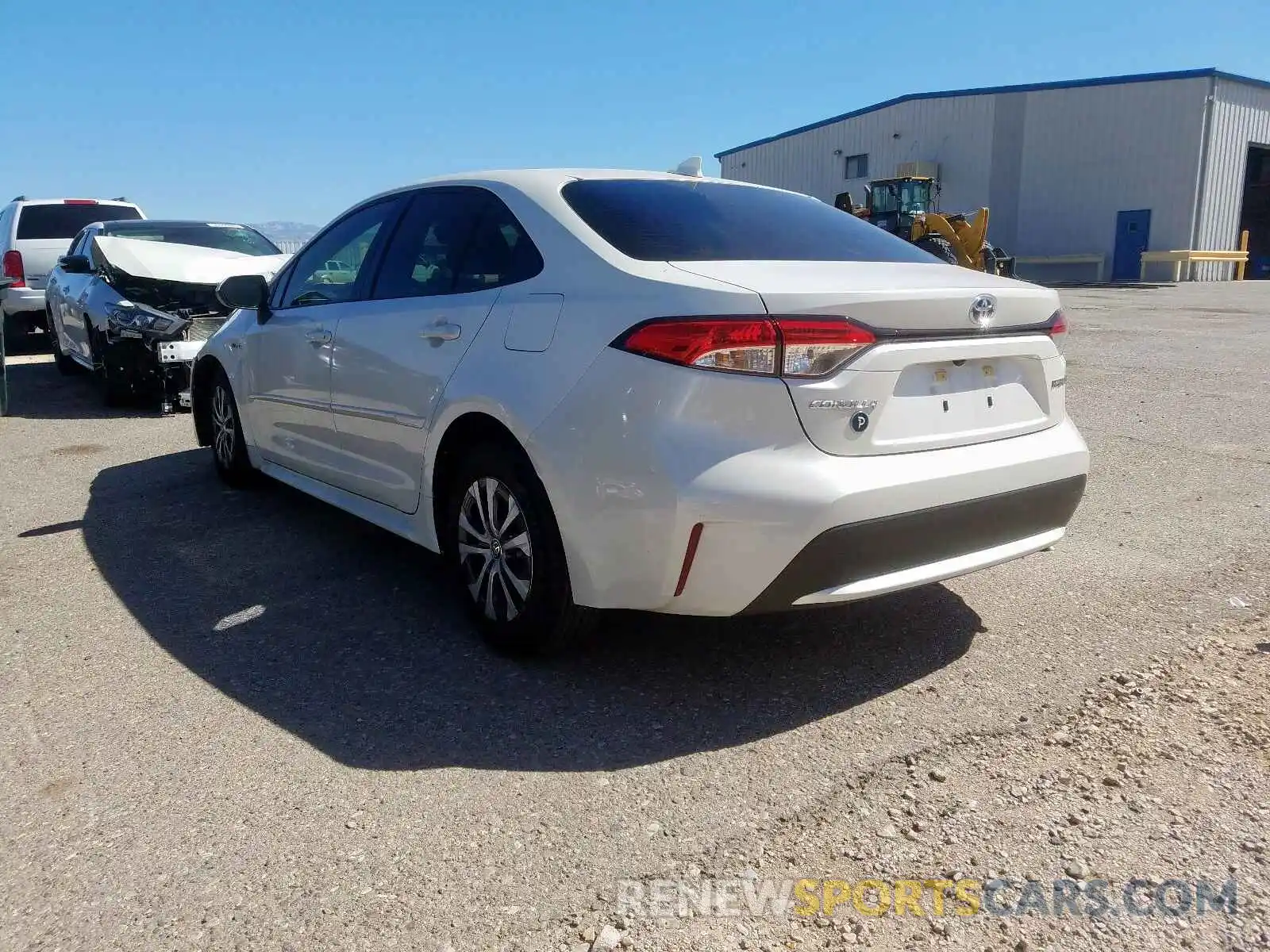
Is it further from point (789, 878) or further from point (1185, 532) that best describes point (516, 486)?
point (1185, 532)

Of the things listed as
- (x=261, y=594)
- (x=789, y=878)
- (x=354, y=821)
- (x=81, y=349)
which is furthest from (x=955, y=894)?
(x=81, y=349)

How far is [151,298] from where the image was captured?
8.55 metres

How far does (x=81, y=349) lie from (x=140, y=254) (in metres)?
1.25

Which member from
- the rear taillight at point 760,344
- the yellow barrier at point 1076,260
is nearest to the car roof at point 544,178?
the rear taillight at point 760,344

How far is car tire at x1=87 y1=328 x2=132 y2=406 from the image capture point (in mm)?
8438

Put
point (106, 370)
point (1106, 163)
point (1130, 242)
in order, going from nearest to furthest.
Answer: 1. point (106, 370)
2. point (1130, 242)
3. point (1106, 163)

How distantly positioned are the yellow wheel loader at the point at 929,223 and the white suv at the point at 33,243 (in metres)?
12.2

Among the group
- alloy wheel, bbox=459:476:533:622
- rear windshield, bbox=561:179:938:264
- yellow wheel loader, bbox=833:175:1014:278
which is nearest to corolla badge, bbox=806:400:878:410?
rear windshield, bbox=561:179:938:264

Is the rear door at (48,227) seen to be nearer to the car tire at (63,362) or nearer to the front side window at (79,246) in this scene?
the car tire at (63,362)

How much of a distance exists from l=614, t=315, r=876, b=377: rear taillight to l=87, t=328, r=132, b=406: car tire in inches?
283

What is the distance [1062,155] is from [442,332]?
36.0 meters

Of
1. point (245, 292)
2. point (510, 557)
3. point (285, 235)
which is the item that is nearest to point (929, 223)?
point (245, 292)

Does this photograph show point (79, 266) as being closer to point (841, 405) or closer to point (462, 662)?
point (462, 662)

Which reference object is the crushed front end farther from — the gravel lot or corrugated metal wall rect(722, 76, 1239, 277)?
corrugated metal wall rect(722, 76, 1239, 277)
